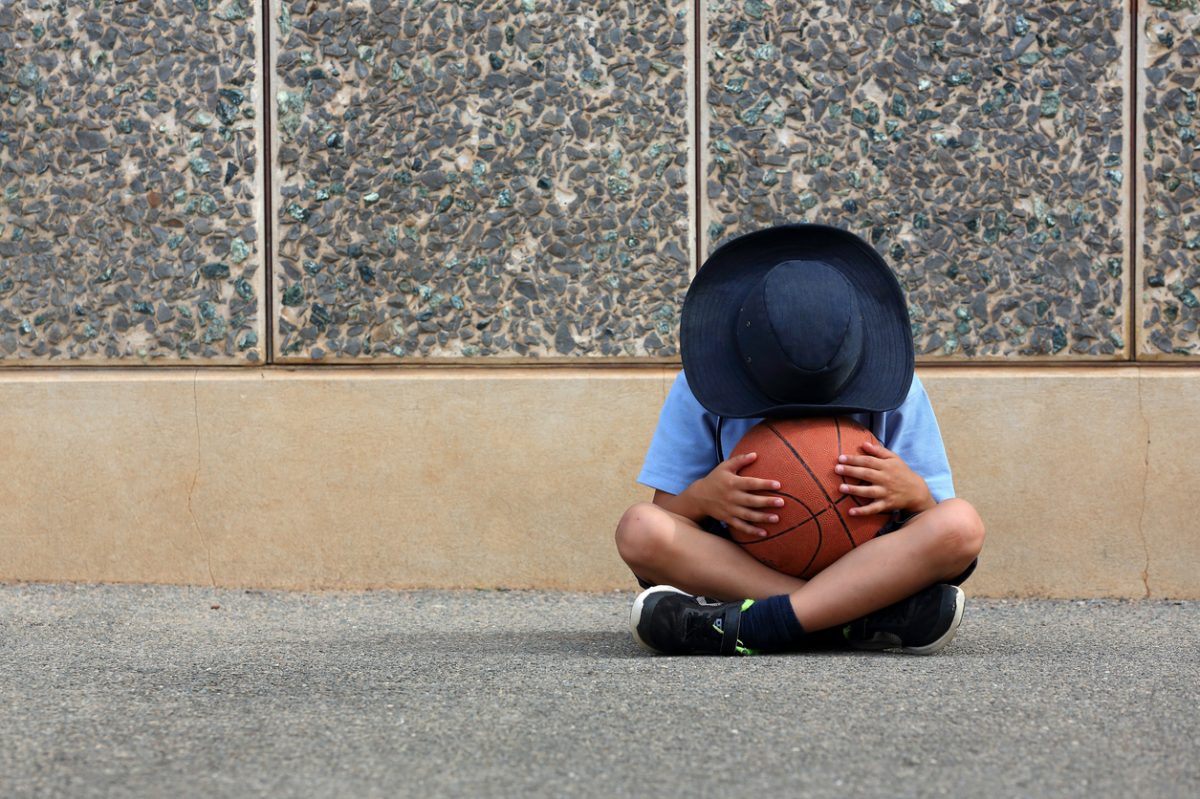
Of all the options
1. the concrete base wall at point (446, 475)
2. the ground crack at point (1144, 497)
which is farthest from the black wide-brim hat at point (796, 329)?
the ground crack at point (1144, 497)

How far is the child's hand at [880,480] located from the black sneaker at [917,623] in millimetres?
217

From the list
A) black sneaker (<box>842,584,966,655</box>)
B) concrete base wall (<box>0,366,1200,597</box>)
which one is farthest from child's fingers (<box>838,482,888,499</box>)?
concrete base wall (<box>0,366,1200,597</box>)

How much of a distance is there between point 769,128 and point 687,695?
2.23 metres

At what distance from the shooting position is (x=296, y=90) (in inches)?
170

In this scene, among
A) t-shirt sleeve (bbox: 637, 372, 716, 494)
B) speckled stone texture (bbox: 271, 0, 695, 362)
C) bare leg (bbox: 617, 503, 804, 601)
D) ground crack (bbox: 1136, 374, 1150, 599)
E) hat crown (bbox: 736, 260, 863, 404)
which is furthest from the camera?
speckled stone texture (bbox: 271, 0, 695, 362)

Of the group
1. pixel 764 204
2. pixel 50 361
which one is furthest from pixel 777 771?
pixel 50 361

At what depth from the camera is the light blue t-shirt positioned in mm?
3201

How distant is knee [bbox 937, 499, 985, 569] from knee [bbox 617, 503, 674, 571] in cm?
62

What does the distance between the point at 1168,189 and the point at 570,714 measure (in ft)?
9.24

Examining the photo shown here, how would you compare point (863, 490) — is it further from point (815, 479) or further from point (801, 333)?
point (801, 333)

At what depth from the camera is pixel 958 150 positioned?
4.21 metres

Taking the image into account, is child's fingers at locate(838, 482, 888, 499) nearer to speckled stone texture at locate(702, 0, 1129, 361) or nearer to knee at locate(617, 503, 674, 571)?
knee at locate(617, 503, 674, 571)

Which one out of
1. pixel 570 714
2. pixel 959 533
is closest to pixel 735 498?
pixel 959 533

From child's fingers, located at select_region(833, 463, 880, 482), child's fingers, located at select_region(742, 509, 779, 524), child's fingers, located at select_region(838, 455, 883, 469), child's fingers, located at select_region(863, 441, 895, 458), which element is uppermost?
child's fingers, located at select_region(863, 441, 895, 458)
